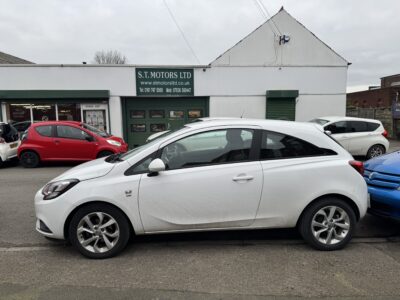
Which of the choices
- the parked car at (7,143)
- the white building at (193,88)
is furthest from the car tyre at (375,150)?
the parked car at (7,143)

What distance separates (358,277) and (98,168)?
3.00m

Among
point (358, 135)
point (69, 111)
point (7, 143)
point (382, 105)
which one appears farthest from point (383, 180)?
point (382, 105)

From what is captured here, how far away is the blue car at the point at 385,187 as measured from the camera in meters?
3.95

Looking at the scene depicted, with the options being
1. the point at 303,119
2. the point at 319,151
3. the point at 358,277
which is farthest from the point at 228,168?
the point at 303,119

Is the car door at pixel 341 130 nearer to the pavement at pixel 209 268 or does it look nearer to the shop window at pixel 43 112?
the pavement at pixel 209 268

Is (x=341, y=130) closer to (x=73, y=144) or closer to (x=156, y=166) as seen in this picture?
A: (x=73, y=144)

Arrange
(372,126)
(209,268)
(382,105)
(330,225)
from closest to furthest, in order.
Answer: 1. (209,268)
2. (330,225)
3. (372,126)
4. (382,105)

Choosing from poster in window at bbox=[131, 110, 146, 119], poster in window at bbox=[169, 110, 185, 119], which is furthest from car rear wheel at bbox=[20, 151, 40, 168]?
poster in window at bbox=[169, 110, 185, 119]

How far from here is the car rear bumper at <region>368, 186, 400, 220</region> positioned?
3.92 m

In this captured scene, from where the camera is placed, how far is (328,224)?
374cm

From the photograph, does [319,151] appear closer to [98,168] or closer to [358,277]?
[358,277]

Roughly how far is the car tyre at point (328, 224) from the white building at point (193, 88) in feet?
37.8

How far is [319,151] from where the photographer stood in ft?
12.5

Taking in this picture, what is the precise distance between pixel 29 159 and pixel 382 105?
38697 millimetres
